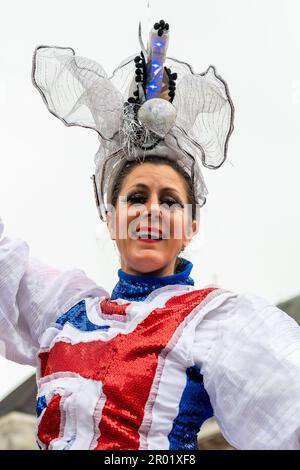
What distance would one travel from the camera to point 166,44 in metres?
2.17

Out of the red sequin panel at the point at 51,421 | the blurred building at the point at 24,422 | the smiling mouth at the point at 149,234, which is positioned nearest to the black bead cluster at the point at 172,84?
the smiling mouth at the point at 149,234

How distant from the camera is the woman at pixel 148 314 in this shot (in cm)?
175

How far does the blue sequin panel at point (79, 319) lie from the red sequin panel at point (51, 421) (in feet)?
0.74

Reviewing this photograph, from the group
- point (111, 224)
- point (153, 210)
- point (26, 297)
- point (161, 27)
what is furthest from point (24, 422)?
point (161, 27)

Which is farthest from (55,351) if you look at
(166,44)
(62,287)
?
(166,44)

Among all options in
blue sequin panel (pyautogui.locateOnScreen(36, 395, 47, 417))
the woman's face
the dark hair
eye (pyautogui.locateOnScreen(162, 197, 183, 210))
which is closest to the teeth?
A: the woman's face

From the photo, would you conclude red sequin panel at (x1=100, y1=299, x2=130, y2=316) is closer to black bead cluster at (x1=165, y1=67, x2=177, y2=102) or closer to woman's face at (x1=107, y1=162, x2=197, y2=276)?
woman's face at (x1=107, y1=162, x2=197, y2=276)

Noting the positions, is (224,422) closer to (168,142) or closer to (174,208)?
(174,208)

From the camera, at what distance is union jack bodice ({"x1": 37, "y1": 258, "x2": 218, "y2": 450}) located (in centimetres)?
177

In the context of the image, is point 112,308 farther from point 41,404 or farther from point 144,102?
point 144,102

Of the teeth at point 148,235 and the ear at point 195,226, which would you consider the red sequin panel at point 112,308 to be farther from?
the ear at point 195,226

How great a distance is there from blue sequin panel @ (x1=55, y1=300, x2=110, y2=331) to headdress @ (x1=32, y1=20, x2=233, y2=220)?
19.0 inches

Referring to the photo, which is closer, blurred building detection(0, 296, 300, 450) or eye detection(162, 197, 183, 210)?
eye detection(162, 197, 183, 210)

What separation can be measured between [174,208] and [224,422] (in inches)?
25.2
